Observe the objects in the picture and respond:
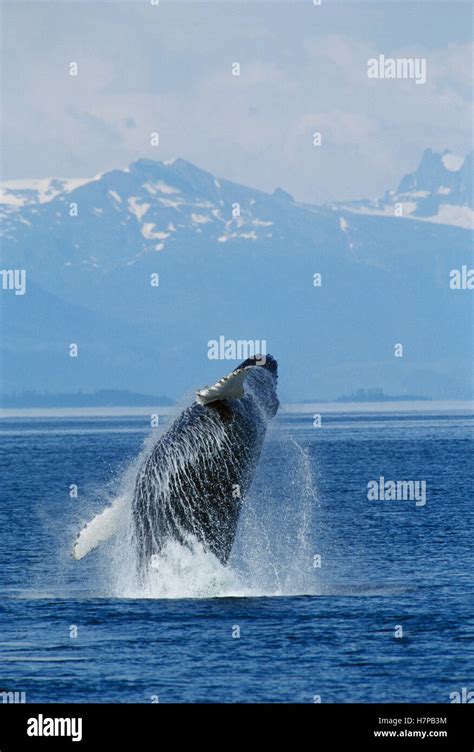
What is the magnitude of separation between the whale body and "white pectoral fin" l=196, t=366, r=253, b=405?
2.0 inches

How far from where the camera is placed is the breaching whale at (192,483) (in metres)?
21.0

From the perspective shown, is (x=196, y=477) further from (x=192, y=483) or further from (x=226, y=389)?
(x=226, y=389)

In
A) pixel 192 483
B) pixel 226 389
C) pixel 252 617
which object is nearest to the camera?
pixel 226 389

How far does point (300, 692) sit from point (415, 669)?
72.4 inches

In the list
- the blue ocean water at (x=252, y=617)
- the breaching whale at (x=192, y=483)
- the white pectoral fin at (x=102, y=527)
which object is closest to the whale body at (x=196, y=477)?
the breaching whale at (x=192, y=483)

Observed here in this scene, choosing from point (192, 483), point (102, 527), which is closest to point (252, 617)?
point (192, 483)

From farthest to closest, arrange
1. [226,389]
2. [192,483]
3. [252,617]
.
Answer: [252,617]
[192,483]
[226,389]

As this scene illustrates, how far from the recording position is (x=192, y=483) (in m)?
21.1

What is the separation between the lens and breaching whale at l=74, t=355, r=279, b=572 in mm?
20984

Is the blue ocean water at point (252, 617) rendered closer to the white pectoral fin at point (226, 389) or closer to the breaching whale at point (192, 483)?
the breaching whale at point (192, 483)

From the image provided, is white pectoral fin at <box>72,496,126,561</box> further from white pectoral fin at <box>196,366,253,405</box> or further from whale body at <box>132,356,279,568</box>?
white pectoral fin at <box>196,366,253,405</box>

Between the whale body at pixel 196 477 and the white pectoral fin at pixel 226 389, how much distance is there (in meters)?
0.05

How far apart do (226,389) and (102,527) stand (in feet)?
8.92
